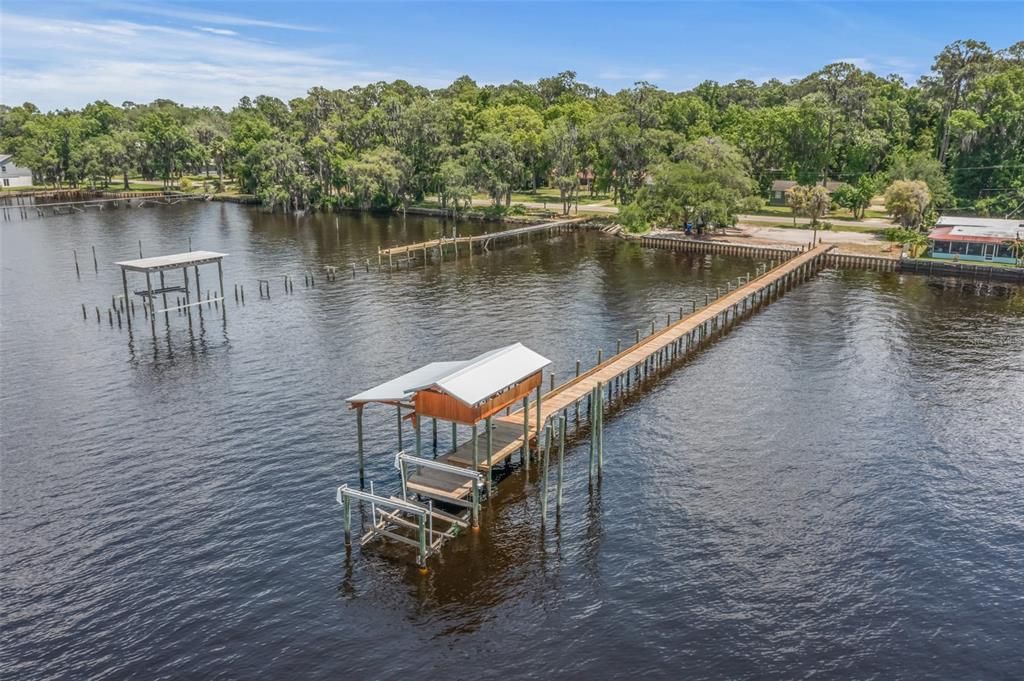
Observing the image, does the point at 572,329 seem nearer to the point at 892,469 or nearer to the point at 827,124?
the point at 892,469

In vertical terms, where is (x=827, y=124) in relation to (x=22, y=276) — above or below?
above

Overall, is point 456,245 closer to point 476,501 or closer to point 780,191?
point 780,191

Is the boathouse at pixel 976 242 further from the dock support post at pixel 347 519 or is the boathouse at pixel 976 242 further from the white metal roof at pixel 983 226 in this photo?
the dock support post at pixel 347 519

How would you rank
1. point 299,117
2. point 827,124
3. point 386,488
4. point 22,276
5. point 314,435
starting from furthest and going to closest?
point 299,117 → point 827,124 → point 22,276 → point 314,435 → point 386,488

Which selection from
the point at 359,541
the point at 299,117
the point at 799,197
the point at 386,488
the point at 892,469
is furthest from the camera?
the point at 299,117

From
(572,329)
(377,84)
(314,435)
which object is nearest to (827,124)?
(572,329)

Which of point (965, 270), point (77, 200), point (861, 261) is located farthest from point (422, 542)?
point (77, 200)

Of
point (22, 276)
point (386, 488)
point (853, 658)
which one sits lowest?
point (853, 658)
